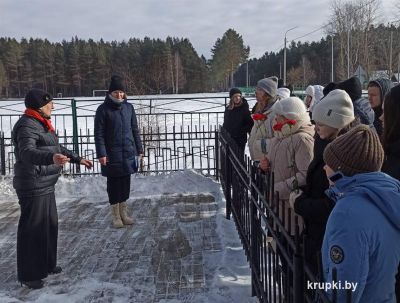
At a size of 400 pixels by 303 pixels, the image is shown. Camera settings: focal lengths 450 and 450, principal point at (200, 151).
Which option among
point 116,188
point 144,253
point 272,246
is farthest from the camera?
point 116,188

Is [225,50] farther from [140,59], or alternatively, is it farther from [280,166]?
[280,166]

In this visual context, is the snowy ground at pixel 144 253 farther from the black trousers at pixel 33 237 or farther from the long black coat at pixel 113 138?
the long black coat at pixel 113 138

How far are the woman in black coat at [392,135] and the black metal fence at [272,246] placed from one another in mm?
534

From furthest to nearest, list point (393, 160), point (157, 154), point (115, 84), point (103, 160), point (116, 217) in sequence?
point (157, 154) < point (116, 217) < point (115, 84) < point (103, 160) < point (393, 160)

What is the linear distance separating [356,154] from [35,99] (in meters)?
2.96

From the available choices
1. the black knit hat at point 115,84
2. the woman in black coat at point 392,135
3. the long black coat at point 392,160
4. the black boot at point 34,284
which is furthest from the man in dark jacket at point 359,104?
the black boot at point 34,284

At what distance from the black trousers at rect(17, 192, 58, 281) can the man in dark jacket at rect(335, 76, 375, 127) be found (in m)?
2.89

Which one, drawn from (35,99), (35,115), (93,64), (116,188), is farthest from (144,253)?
(93,64)

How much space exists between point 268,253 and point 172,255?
1.97 metres

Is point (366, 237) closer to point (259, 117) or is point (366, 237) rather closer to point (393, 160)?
point (393, 160)

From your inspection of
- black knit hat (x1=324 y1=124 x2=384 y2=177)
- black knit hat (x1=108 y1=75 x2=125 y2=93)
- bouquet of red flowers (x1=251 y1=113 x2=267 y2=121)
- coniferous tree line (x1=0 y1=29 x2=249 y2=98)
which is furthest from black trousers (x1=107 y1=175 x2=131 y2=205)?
coniferous tree line (x1=0 y1=29 x2=249 y2=98)

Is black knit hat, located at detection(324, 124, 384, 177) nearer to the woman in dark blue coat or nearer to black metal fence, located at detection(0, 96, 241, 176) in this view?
the woman in dark blue coat

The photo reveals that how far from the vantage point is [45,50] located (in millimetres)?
74062

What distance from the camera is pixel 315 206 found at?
90.9 inches
